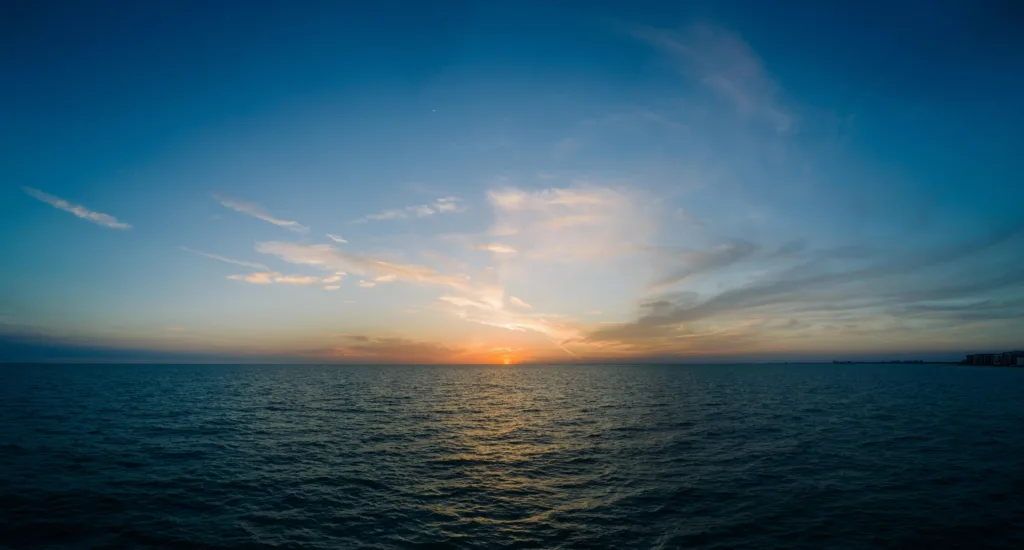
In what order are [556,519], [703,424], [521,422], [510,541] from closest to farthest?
[510,541]
[556,519]
[703,424]
[521,422]

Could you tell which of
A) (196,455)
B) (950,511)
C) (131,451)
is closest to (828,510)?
(950,511)

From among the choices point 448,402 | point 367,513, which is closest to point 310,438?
point 367,513

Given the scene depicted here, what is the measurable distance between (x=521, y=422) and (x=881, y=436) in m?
35.8

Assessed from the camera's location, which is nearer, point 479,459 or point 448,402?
point 479,459

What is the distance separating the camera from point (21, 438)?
130 feet

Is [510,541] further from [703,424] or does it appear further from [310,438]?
[703,424]

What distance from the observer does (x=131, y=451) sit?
3578 centimetres

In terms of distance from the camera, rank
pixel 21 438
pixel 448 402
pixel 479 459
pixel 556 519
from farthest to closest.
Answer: pixel 448 402
pixel 21 438
pixel 479 459
pixel 556 519

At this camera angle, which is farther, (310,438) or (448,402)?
(448,402)

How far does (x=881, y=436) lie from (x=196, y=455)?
5946 centimetres

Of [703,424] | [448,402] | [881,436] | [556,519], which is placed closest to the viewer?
[556,519]

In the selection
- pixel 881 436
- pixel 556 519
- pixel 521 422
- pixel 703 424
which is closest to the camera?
pixel 556 519

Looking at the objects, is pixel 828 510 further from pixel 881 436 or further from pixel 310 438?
pixel 310 438

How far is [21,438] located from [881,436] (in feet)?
254
